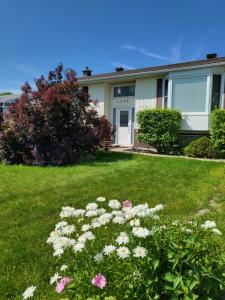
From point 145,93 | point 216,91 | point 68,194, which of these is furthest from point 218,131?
point 68,194

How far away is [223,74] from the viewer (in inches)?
515

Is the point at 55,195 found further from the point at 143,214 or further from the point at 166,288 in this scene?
the point at 166,288

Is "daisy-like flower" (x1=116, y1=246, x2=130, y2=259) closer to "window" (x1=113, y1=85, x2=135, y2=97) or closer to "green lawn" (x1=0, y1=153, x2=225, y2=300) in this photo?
"green lawn" (x1=0, y1=153, x2=225, y2=300)

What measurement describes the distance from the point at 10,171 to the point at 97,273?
294 inches

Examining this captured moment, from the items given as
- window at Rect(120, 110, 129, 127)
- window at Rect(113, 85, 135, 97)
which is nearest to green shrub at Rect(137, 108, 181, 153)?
window at Rect(120, 110, 129, 127)

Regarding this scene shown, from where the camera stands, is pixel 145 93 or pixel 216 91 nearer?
pixel 216 91

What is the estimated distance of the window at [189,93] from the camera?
1320 cm

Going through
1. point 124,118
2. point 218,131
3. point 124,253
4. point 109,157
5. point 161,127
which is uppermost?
point 124,118

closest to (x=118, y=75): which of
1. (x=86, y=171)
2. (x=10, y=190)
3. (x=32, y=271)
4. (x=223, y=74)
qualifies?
(x=223, y=74)

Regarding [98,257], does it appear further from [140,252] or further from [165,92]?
[165,92]

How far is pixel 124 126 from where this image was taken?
16.7 metres

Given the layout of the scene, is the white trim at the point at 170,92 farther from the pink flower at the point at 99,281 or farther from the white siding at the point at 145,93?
the pink flower at the point at 99,281

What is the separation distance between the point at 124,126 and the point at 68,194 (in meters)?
10.9

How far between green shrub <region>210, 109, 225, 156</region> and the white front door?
5714mm
